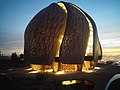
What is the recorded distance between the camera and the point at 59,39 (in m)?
33.8

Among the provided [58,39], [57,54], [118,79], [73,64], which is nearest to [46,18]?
[58,39]

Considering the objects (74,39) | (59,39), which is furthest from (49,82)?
(59,39)

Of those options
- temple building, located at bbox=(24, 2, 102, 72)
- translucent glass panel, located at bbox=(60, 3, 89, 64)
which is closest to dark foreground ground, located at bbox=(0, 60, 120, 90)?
translucent glass panel, located at bbox=(60, 3, 89, 64)

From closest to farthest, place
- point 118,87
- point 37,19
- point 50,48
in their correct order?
1. point 118,87
2. point 50,48
3. point 37,19

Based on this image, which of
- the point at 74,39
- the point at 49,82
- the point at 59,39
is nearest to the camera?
the point at 49,82

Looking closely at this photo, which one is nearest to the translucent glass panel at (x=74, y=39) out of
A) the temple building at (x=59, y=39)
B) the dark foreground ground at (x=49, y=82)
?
the temple building at (x=59, y=39)

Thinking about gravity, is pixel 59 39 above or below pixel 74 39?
above

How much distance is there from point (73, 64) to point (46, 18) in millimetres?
10445

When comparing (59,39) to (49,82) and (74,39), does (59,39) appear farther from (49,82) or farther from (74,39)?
(49,82)

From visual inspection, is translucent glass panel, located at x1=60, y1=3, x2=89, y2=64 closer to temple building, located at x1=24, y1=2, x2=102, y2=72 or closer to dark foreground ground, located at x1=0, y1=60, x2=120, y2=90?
temple building, located at x1=24, y1=2, x2=102, y2=72

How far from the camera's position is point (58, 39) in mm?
33531

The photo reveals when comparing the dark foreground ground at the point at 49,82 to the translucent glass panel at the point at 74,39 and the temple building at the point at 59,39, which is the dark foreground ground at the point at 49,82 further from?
the temple building at the point at 59,39

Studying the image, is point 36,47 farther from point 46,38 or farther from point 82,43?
point 82,43

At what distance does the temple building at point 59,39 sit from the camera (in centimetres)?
A: 3209
